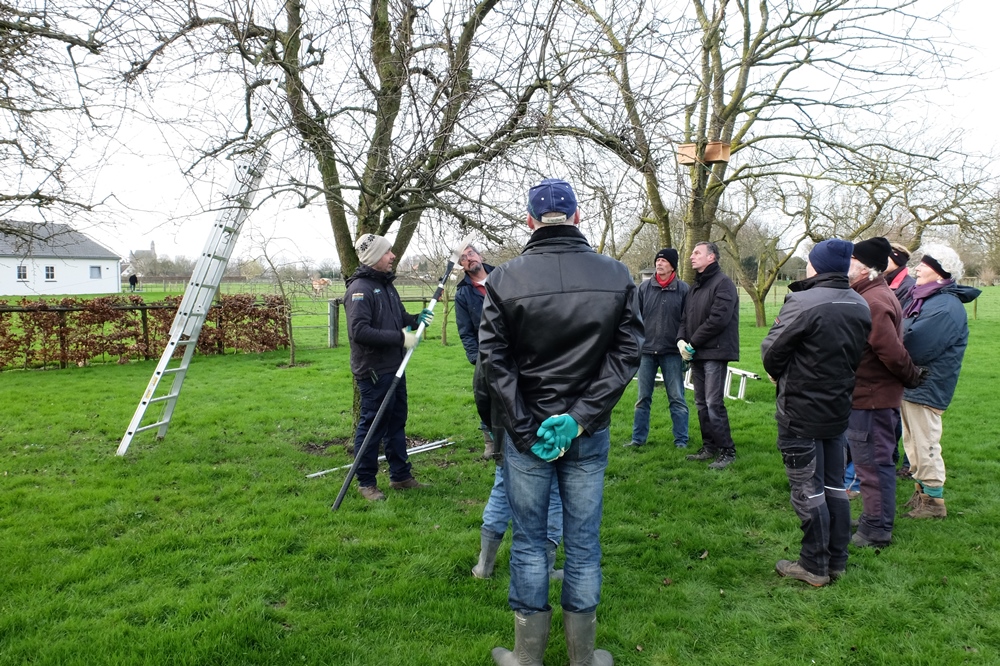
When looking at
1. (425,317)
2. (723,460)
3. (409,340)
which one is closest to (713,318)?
(723,460)

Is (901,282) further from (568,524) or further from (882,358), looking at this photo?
(568,524)

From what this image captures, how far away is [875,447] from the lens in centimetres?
386

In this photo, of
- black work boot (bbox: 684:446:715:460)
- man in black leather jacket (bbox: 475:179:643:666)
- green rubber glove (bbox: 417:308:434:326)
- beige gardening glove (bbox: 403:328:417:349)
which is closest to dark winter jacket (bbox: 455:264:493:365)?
green rubber glove (bbox: 417:308:434:326)

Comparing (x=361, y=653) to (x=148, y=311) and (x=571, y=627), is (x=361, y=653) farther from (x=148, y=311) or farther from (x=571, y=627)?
(x=148, y=311)

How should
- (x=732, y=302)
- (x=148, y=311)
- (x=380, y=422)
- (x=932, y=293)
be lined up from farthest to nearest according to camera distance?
(x=148, y=311) < (x=732, y=302) < (x=380, y=422) < (x=932, y=293)

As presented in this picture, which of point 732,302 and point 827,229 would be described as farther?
point 827,229

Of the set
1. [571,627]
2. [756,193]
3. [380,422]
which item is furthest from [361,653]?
[756,193]

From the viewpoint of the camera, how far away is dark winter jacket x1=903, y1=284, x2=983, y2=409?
423 centimetres

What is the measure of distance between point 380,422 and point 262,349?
10.1m


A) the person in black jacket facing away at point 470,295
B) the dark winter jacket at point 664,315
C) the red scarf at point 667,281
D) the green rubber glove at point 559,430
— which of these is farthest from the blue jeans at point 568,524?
the red scarf at point 667,281

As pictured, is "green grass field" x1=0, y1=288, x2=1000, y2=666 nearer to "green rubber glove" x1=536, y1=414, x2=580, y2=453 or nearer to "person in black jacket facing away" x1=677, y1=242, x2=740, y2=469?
"person in black jacket facing away" x1=677, y1=242, x2=740, y2=469

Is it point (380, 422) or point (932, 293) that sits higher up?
point (932, 293)

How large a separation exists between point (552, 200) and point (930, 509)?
3.77 meters

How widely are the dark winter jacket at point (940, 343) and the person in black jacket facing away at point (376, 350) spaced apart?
143 inches
